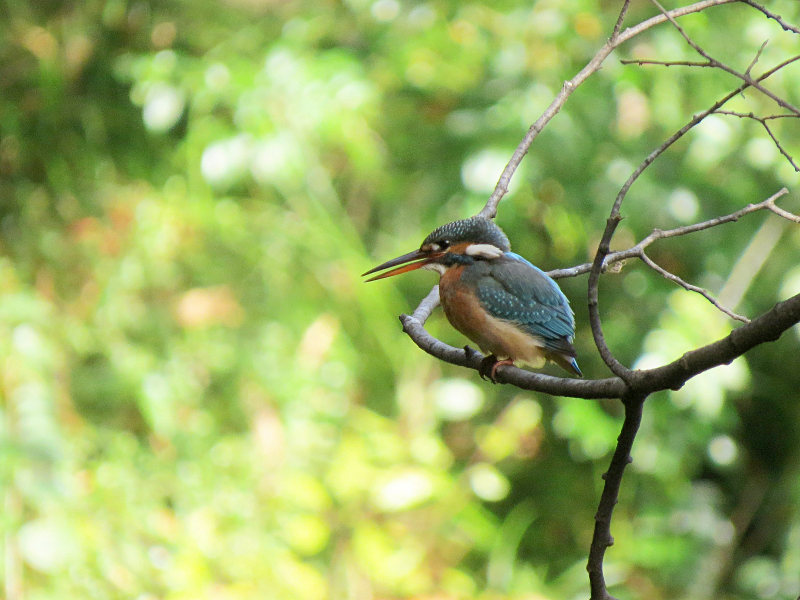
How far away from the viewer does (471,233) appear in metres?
1.80

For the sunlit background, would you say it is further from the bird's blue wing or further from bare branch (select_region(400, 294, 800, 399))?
bare branch (select_region(400, 294, 800, 399))

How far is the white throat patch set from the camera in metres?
1.82

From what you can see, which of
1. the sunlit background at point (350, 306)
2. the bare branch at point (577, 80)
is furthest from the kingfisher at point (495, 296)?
the sunlit background at point (350, 306)

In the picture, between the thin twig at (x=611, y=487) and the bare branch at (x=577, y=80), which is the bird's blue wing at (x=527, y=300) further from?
the thin twig at (x=611, y=487)

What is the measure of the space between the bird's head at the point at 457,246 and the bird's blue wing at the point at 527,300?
0.04 meters

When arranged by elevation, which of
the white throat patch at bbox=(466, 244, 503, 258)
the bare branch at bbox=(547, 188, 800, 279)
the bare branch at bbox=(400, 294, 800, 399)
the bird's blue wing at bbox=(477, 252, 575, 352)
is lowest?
the bare branch at bbox=(400, 294, 800, 399)

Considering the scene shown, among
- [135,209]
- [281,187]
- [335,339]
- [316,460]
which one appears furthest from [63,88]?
[316,460]

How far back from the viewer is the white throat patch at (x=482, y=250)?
182cm

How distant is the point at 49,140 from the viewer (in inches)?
138

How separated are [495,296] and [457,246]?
0.48ft

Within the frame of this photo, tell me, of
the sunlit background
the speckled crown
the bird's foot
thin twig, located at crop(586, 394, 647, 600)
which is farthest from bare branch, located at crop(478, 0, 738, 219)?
the sunlit background

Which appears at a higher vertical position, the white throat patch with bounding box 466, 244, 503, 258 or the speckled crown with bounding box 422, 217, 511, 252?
the speckled crown with bounding box 422, 217, 511, 252

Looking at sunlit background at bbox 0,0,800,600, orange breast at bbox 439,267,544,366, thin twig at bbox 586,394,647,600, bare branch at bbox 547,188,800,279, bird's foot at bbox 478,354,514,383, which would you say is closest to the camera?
thin twig at bbox 586,394,647,600

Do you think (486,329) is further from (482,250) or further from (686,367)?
(686,367)
